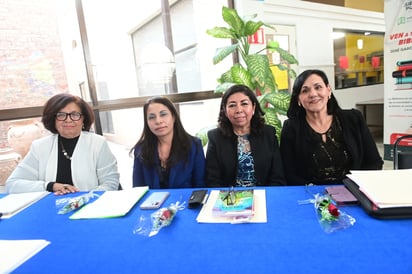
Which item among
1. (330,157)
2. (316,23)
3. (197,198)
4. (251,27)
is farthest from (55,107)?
(316,23)

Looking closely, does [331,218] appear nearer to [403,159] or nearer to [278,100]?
[403,159]

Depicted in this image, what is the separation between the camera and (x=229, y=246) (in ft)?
2.51

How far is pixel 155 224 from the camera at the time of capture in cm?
90

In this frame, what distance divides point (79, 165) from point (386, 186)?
1614 mm

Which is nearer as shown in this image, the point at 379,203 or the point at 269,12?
the point at 379,203

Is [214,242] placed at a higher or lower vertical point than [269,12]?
lower

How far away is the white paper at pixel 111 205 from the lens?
40.8 inches

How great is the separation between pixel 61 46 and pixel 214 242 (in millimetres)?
2845

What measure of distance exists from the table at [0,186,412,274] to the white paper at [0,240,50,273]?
0.9 inches

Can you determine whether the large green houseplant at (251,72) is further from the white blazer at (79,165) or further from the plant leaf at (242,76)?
the white blazer at (79,165)

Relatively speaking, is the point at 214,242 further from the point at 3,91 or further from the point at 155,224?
the point at 3,91

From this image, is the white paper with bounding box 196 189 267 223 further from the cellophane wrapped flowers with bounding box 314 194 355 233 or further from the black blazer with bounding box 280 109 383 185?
the black blazer with bounding box 280 109 383 185

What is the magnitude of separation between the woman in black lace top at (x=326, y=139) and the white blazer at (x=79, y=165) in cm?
121

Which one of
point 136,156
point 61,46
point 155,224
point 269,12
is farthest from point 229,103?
point 269,12
